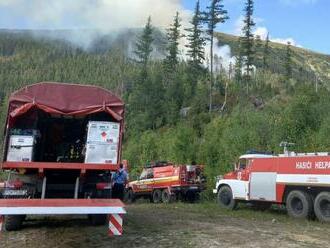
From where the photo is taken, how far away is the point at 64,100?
12867 millimetres

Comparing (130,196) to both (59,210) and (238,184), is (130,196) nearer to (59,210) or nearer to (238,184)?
(238,184)

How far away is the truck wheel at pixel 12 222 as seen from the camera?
487 inches

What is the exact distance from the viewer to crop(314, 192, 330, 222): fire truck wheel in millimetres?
17219

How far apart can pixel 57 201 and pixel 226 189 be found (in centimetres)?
1285

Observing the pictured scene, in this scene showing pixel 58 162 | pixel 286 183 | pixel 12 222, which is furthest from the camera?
pixel 286 183

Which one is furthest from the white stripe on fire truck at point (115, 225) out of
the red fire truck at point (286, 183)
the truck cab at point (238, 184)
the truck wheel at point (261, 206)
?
the truck wheel at point (261, 206)

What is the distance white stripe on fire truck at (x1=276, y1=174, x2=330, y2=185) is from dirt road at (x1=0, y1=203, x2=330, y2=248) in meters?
2.06

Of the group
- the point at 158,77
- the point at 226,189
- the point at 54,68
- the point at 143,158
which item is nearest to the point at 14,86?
the point at 54,68

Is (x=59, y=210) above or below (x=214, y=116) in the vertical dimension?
below

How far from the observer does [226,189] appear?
2248 centimetres

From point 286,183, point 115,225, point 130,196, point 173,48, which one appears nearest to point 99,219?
point 115,225

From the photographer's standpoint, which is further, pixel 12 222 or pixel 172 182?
pixel 172 182

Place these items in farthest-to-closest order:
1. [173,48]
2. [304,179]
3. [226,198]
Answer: [173,48] → [226,198] → [304,179]

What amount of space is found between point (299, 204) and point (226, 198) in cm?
450
